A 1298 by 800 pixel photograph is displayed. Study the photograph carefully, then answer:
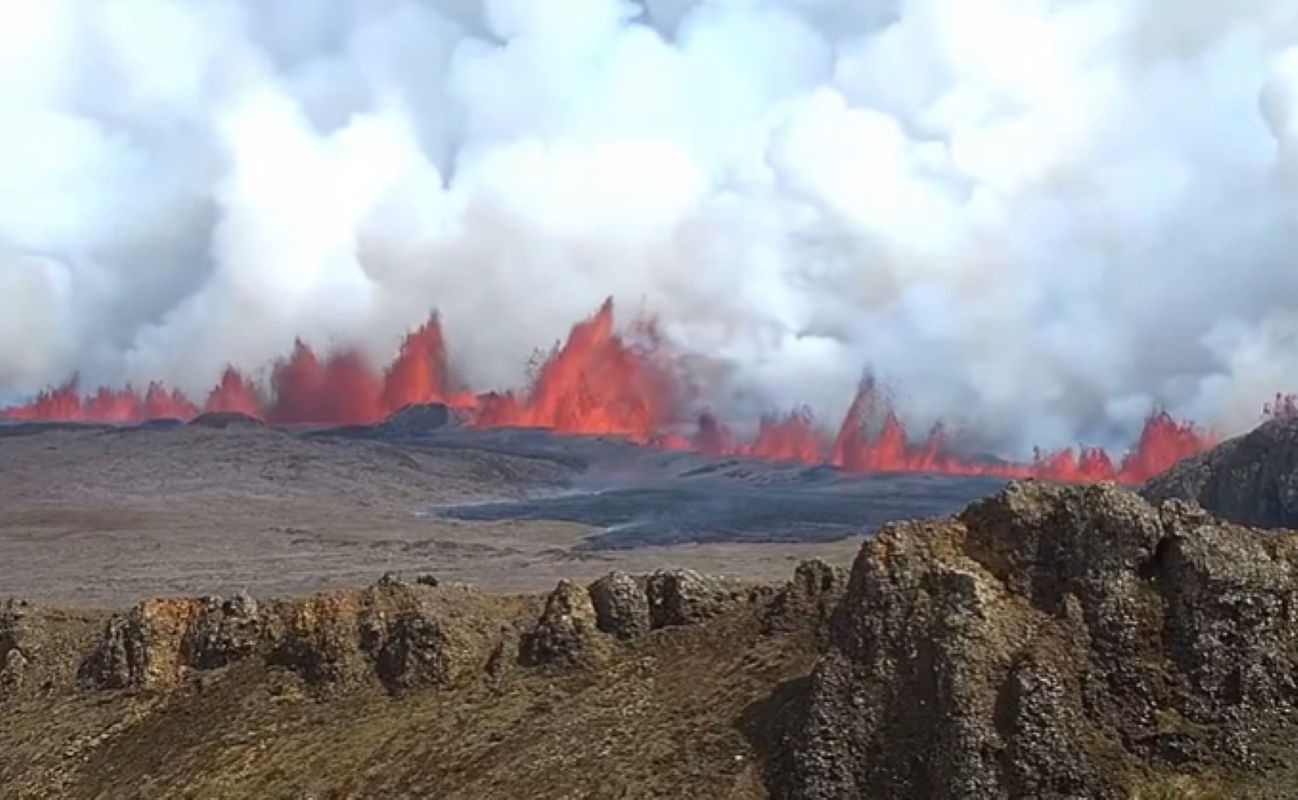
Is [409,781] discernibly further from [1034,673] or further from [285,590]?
[285,590]

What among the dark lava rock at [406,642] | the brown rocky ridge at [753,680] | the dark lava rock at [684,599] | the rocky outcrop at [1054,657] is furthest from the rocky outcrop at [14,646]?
the rocky outcrop at [1054,657]

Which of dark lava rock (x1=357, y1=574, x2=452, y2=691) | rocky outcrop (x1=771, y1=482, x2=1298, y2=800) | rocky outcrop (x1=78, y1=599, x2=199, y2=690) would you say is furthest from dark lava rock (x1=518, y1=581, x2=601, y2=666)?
rocky outcrop (x1=78, y1=599, x2=199, y2=690)

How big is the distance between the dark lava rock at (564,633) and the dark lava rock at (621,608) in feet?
1.06

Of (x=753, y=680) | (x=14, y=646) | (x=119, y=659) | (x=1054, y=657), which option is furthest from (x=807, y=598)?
(x=14, y=646)

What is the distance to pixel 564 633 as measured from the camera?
4091 centimetres

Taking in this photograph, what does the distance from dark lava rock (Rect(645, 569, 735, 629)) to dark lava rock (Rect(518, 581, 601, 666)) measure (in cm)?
192

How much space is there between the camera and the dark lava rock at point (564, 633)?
40.5m

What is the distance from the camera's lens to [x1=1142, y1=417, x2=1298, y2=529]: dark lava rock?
474 feet

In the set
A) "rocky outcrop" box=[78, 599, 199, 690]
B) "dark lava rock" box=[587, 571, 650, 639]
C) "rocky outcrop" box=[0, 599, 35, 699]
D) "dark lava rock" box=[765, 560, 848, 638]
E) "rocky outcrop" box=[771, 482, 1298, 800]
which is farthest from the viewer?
"rocky outcrop" box=[0, 599, 35, 699]

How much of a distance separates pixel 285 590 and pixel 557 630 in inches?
3692

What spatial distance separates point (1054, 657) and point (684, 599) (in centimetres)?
1341

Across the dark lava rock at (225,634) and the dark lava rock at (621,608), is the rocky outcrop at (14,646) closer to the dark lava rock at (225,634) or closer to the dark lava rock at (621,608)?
the dark lava rock at (225,634)

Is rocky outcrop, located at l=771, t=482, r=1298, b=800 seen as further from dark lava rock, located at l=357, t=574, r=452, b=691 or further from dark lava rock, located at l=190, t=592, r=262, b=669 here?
dark lava rock, located at l=190, t=592, r=262, b=669

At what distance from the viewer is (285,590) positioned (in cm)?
12912
